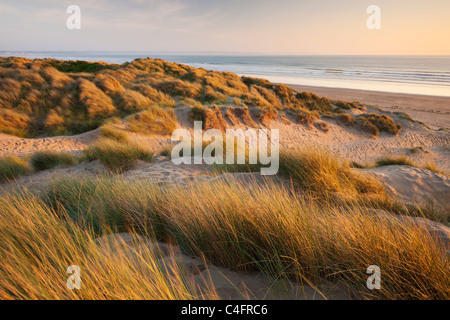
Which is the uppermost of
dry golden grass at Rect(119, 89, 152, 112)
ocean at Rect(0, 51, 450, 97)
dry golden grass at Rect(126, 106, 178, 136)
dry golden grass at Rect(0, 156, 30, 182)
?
ocean at Rect(0, 51, 450, 97)

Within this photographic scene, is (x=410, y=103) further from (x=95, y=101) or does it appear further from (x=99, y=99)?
(x=95, y=101)

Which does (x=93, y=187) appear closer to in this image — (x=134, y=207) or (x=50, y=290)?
(x=134, y=207)

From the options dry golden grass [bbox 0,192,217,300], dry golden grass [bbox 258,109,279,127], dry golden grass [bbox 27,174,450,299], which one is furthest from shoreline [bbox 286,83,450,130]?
dry golden grass [bbox 0,192,217,300]

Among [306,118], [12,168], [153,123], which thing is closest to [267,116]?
[306,118]

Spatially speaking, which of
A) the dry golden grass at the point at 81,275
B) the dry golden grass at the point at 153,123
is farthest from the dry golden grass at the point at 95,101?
the dry golden grass at the point at 81,275

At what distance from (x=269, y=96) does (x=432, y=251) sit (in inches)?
653

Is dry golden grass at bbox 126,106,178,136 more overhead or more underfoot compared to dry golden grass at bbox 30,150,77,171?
more overhead

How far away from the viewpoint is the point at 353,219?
2.12 meters

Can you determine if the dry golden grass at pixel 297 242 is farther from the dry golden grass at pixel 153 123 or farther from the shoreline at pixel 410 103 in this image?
the shoreline at pixel 410 103

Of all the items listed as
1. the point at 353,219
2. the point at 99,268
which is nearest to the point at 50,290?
the point at 99,268

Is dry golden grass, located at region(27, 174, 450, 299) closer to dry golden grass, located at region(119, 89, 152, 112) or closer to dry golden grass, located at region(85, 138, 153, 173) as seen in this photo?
dry golden grass, located at region(85, 138, 153, 173)

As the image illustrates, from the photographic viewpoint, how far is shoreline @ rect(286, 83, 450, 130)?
55.5 ft

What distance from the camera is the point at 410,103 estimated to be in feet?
68.9

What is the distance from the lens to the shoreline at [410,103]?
16920mm
